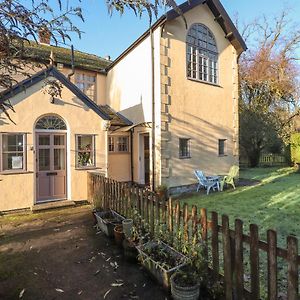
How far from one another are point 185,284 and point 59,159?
25.5ft

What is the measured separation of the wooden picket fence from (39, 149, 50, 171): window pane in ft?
15.4

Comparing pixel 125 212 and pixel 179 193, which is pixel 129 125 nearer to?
pixel 179 193

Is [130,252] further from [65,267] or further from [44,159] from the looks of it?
[44,159]

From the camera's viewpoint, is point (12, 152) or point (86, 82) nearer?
point (12, 152)

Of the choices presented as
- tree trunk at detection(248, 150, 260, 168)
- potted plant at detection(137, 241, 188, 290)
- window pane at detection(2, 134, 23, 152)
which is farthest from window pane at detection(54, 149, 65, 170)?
tree trunk at detection(248, 150, 260, 168)

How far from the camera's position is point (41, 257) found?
535 cm

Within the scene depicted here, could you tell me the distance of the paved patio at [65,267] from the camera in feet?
13.4

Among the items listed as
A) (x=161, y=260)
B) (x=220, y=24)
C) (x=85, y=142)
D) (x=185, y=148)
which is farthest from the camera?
(x=220, y=24)

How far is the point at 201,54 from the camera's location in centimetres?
1344

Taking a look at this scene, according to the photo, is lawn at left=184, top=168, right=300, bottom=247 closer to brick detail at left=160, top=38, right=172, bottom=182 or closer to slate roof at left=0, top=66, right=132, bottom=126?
brick detail at left=160, top=38, right=172, bottom=182

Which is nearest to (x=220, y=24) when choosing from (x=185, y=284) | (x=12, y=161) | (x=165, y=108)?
(x=165, y=108)

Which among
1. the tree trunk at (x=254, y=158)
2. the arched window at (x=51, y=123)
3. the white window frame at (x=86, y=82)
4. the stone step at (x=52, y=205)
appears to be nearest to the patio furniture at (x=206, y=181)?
the stone step at (x=52, y=205)

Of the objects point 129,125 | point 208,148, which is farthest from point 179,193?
point 129,125

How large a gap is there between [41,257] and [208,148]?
10.3 metres
